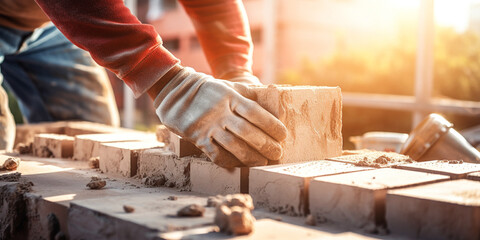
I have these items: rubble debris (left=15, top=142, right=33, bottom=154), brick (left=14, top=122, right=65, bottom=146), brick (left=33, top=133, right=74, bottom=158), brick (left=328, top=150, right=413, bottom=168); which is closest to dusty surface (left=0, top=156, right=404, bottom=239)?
brick (left=328, top=150, right=413, bottom=168)

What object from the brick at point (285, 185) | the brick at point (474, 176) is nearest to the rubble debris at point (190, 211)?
the brick at point (285, 185)

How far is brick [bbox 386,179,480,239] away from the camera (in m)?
1.50

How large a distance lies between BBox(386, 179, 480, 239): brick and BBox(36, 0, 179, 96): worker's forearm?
1.06 metres

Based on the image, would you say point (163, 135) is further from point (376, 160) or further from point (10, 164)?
point (376, 160)

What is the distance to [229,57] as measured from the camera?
10.2ft

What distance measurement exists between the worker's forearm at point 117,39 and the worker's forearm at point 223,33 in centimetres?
89

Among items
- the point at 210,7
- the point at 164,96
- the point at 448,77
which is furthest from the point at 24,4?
the point at 448,77

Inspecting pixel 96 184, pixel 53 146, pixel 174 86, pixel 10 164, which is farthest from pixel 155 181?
pixel 53 146

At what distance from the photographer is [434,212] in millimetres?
1556

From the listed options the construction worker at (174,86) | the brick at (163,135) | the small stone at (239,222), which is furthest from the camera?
the brick at (163,135)

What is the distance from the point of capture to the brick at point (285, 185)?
1.82 meters

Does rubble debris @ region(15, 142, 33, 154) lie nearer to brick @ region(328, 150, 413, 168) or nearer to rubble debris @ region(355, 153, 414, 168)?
brick @ region(328, 150, 413, 168)

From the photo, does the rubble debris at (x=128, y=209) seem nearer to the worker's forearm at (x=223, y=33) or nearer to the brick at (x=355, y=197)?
the brick at (x=355, y=197)

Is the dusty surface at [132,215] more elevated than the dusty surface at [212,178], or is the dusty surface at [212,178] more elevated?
the dusty surface at [212,178]
